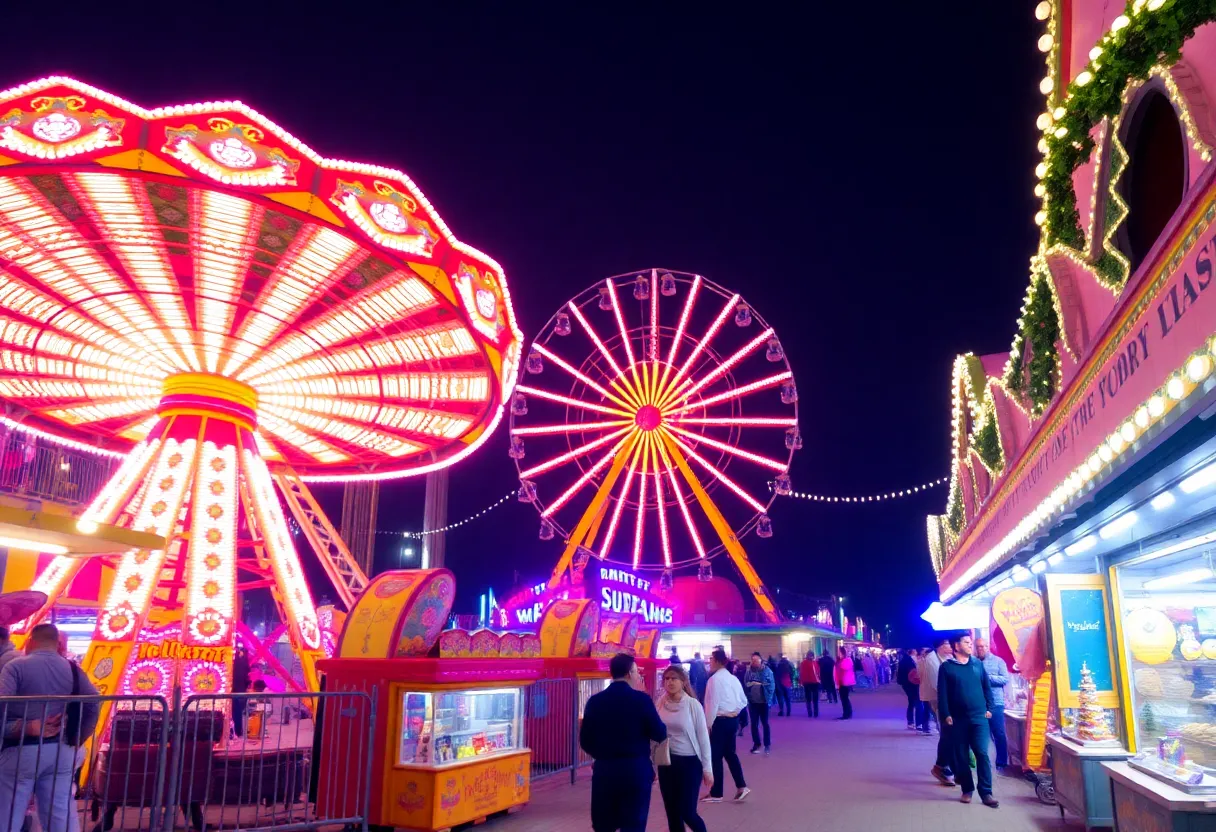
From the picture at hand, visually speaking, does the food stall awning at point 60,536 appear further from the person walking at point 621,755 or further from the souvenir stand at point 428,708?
the person walking at point 621,755

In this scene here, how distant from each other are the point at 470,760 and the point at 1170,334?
6.40m

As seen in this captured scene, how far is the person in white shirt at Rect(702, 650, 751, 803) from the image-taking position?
8.63 metres

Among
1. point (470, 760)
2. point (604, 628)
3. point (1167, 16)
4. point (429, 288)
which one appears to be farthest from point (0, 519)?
point (604, 628)

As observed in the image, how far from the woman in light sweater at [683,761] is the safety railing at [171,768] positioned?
91.3 inches

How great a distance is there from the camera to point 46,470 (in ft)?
74.6

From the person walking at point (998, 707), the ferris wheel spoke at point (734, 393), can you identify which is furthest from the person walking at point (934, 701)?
the ferris wheel spoke at point (734, 393)

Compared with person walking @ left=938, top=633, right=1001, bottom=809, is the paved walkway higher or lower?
lower

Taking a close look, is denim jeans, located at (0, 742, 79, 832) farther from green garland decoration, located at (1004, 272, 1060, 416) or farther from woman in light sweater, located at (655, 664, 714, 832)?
green garland decoration, located at (1004, 272, 1060, 416)

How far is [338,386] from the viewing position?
15.7 metres

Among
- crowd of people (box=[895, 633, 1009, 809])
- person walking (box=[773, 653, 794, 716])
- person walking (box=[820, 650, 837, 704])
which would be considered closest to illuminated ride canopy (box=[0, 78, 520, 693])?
crowd of people (box=[895, 633, 1009, 809])

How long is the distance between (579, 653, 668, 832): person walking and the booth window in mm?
3610

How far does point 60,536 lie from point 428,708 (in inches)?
131

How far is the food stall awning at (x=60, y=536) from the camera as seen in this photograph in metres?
5.29

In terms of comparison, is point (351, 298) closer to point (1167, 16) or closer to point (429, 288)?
point (429, 288)
